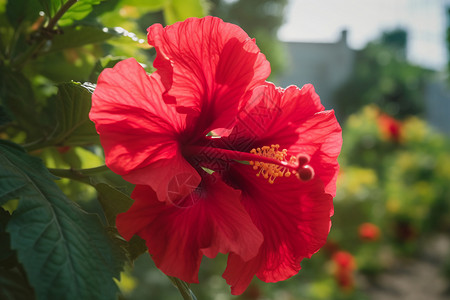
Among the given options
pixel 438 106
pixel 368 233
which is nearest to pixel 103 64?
pixel 368 233

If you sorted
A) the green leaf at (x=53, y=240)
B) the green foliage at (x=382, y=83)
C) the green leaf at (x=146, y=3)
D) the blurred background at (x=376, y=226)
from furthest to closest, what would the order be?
the green foliage at (x=382, y=83)
the blurred background at (x=376, y=226)
the green leaf at (x=146, y=3)
the green leaf at (x=53, y=240)

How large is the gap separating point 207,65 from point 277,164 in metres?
0.12

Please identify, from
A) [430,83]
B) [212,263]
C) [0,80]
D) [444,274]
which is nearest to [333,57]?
[430,83]

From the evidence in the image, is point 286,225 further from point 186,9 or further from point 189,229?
point 186,9

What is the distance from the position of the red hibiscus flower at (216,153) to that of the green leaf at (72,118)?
9cm

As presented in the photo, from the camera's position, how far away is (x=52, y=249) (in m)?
0.33

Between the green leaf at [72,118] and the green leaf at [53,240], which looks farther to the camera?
the green leaf at [72,118]

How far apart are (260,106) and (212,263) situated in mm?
3131

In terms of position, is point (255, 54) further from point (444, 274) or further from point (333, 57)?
point (333, 57)

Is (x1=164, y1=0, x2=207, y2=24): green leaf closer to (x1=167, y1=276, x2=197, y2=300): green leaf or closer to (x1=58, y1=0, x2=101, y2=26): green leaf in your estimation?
(x1=58, y1=0, x2=101, y2=26): green leaf

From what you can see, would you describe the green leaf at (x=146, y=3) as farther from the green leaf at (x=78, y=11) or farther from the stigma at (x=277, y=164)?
the stigma at (x=277, y=164)

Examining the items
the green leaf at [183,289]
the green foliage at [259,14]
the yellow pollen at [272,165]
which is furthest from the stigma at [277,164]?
the green foliage at [259,14]

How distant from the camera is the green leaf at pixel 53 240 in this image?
0.31 m

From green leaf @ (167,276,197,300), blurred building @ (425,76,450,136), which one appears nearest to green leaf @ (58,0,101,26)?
green leaf @ (167,276,197,300)
